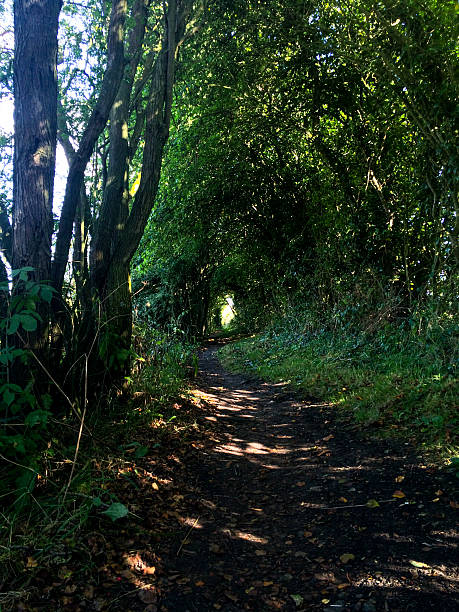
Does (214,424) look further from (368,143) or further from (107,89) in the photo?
(368,143)

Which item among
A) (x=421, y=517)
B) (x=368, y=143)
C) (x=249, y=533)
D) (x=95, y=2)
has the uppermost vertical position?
(x=95, y=2)

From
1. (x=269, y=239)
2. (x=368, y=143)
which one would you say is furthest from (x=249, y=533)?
(x=269, y=239)

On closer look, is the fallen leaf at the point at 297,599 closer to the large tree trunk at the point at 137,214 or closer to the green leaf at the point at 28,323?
the green leaf at the point at 28,323

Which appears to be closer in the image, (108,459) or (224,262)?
(108,459)

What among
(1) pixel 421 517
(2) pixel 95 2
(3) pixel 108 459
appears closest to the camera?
(1) pixel 421 517

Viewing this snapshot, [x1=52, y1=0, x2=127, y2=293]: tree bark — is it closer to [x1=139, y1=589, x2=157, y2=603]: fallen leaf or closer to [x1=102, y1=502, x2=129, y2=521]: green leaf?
[x1=102, y1=502, x2=129, y2=521]: green leaf

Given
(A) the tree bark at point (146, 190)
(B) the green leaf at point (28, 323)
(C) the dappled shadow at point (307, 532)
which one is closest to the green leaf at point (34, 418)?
(B) the green leaf at point (28, 323)

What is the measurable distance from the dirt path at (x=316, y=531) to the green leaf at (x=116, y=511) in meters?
0.44

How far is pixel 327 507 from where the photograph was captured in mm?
3381

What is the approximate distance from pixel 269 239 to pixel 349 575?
498 inches

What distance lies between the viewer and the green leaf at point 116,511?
2879 millimetres

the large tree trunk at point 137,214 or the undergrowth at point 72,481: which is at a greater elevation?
the large tree trunk at point 137,214

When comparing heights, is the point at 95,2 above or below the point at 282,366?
above

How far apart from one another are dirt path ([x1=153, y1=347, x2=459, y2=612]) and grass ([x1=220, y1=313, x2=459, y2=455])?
→ 0.41 meters
